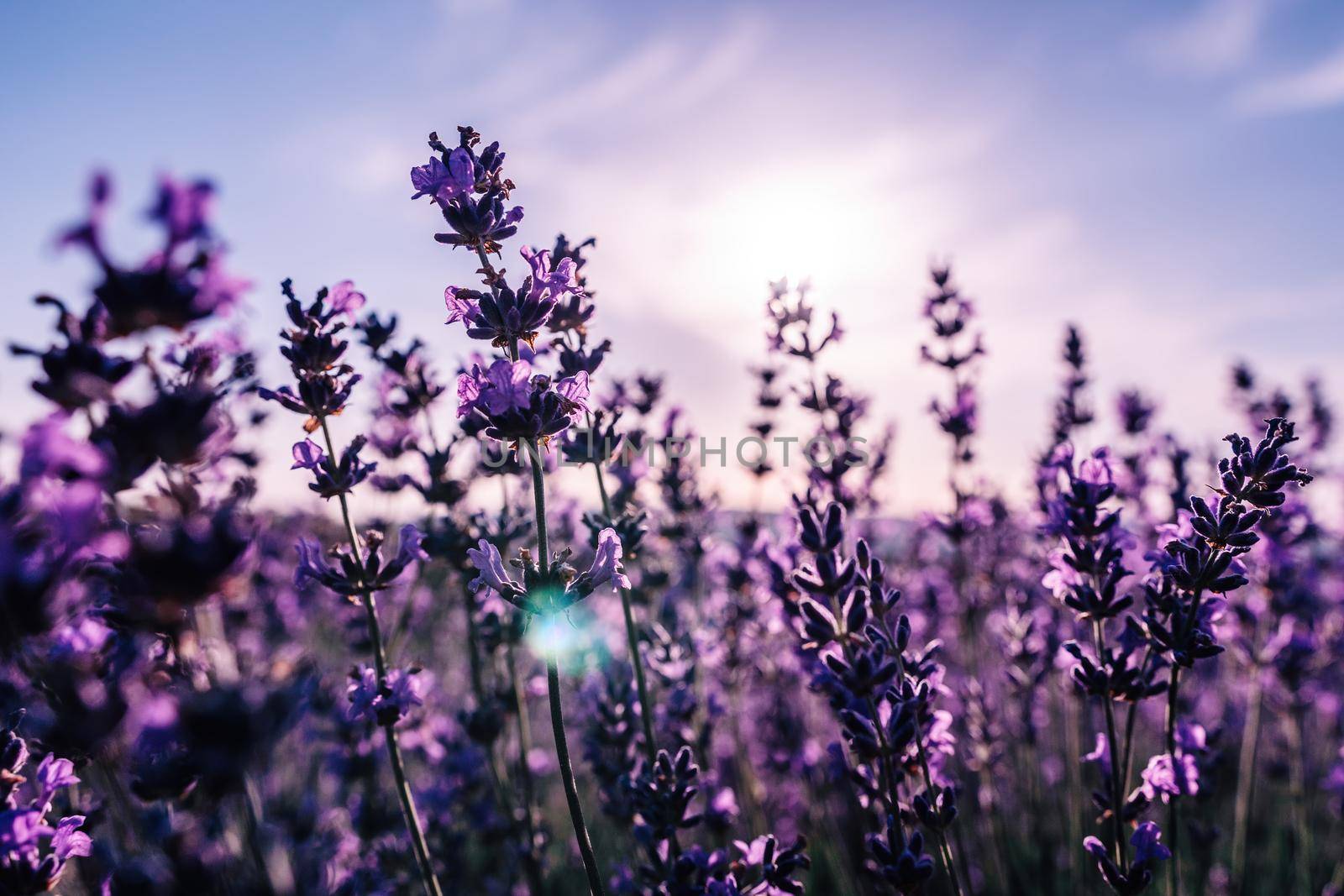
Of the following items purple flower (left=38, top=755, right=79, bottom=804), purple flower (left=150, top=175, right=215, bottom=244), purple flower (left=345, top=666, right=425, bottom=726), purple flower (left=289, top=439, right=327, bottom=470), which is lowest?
purple flower (left=38, top=755, right=79, bottom=804)

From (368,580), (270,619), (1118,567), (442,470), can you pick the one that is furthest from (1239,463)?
(270,619)

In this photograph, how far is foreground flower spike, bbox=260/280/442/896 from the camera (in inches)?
88.6

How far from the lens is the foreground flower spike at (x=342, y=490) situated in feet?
7.38

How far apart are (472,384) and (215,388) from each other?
714mm

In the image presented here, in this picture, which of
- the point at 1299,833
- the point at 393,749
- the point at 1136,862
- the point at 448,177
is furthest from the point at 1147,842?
the point at 448,177

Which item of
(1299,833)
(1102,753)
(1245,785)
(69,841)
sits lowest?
(1299,833)

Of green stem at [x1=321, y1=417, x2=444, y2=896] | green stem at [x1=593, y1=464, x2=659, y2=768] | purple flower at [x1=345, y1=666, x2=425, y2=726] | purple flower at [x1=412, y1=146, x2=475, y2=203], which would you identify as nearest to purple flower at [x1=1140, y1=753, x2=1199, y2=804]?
green stem at [x1=593, y1=464, x2=659, y2=768]

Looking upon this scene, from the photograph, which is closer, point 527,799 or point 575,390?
point 575,390

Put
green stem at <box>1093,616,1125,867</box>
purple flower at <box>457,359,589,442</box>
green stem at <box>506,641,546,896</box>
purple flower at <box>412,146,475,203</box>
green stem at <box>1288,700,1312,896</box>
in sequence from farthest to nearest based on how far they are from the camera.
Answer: green stem at <box>1288,700,1312,896</box>
green stem at <box>506,641,546,896</box>
green stem at <box>1093,616,1125,867</box>
purple flower at <box>412,146,475,203</box>
purple flower at <box>457,359,589,442</box>

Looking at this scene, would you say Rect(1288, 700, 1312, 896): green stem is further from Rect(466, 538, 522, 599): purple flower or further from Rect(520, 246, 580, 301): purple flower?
Rect(520, 246, 580, 301): purple flower

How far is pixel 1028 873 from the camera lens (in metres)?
4.29

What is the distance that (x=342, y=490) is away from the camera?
2.33 meters

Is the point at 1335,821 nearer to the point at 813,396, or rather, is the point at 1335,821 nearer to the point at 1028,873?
the point at 1028,873

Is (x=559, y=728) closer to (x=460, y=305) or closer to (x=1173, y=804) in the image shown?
(x=460, y=305)
